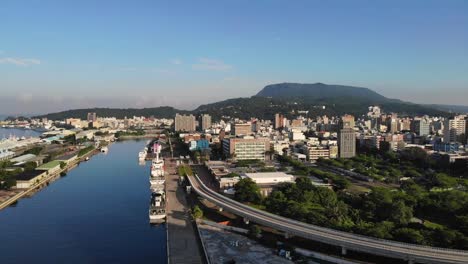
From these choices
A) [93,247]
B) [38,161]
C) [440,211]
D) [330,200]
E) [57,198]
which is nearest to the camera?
[93,247]

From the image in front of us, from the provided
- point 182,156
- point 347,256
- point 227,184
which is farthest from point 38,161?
point 347,256

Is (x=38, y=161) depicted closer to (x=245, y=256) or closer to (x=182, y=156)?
(x=182, y=156)

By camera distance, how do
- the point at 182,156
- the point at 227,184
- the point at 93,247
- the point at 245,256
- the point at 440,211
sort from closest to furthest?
the point at 245,256 < the point at 93,247 < the point at 440,211 < the point at 227,184 < the point at 182,156

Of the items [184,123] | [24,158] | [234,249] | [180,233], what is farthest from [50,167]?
[184,123]

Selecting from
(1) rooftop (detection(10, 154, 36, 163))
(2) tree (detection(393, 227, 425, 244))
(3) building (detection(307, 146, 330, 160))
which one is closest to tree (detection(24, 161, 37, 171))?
(1) rooftop (detection(10, 154, 36, 163))

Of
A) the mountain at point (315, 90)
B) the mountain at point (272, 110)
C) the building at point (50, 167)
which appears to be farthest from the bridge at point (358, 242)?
the mountain at point (315, 90)
